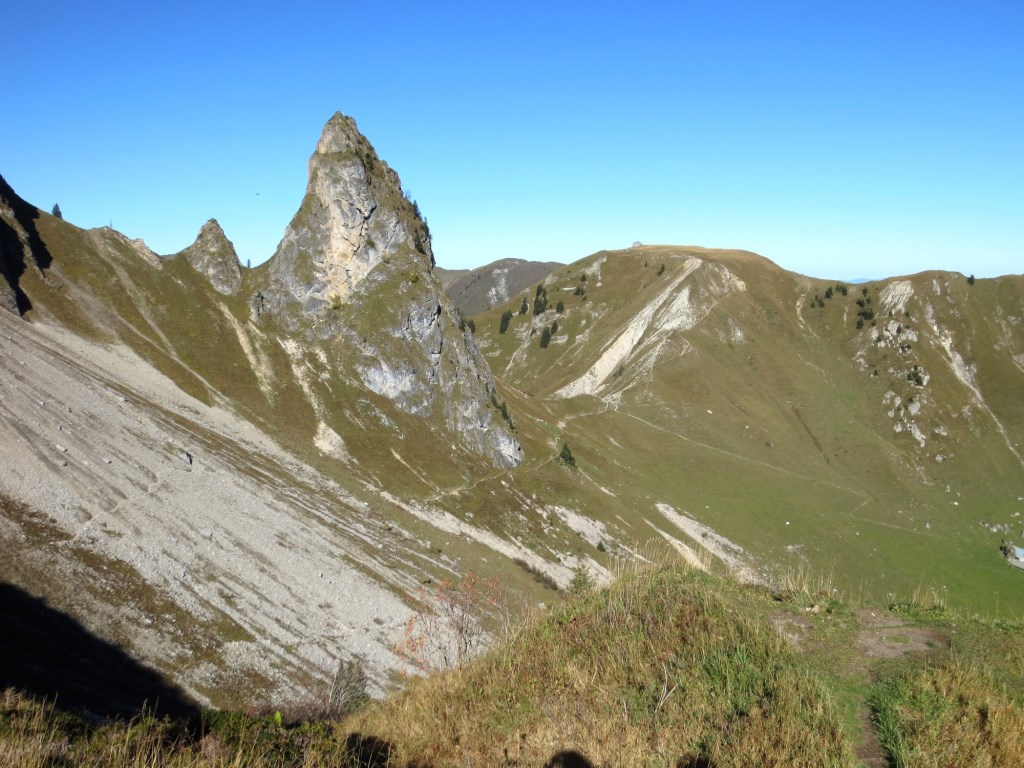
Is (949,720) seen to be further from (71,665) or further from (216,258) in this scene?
(216,258)

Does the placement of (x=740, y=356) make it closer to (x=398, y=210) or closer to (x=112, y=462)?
(x=398, y=210)

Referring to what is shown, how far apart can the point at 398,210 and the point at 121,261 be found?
2013 inches

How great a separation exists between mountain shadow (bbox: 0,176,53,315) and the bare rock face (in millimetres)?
21924

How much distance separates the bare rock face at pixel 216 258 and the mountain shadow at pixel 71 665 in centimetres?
8042

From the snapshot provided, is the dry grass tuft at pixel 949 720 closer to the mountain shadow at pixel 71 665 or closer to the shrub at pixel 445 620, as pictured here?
the mountain shadow at pixel 71 665

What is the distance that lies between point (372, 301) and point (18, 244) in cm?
5237

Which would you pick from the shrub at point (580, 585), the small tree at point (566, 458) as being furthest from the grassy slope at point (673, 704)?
the small tree at point (566, 458)

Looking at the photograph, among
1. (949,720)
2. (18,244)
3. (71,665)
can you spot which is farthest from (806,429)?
(18,244)

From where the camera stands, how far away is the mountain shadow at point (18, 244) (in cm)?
7950

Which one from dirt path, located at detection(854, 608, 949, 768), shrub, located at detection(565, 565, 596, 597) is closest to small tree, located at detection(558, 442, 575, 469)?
shrub, located at detection(565, 565, 596, 597)

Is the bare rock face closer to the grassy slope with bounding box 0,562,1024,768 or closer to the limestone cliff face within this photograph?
the limestone cliff face

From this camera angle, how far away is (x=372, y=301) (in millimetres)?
112875

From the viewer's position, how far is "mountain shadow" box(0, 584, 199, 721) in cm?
2789

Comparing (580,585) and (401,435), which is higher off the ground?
(401,435)
